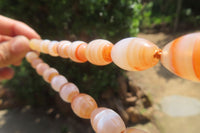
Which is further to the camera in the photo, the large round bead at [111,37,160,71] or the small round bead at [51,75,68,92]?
the small round bead at [51,75,68,92]

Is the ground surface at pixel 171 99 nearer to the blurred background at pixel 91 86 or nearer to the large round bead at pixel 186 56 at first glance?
the blurred background at pixel 91 86

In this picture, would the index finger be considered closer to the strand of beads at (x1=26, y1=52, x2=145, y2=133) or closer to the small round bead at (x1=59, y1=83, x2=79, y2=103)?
the strand of beads at (x1=26, y1=52, x2=145, y2=133)

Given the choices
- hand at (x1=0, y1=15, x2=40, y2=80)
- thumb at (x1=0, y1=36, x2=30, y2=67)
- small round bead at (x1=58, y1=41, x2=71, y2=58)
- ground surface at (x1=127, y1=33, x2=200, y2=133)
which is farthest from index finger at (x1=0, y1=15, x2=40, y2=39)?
ground surface at (x1=127, y1=33, x2=200, y2=133)

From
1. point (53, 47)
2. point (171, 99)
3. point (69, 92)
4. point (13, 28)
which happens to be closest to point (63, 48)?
point (53, 47)

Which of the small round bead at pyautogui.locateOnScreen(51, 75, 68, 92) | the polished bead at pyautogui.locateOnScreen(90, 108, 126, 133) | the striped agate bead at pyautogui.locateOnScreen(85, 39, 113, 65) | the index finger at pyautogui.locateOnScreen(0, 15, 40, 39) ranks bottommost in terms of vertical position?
the small round bead at pyautogui.locateOnScreen(51, 75, 68, 92)

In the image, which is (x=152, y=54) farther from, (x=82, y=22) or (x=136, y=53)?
(x=82, y=22)

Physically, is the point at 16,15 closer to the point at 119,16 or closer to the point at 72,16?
the point at 72,16

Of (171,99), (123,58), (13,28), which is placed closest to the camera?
(123,58)

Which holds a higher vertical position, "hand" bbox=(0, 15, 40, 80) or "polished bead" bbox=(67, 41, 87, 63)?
"polished bead" bbox=(67, 41, 87, 63)
